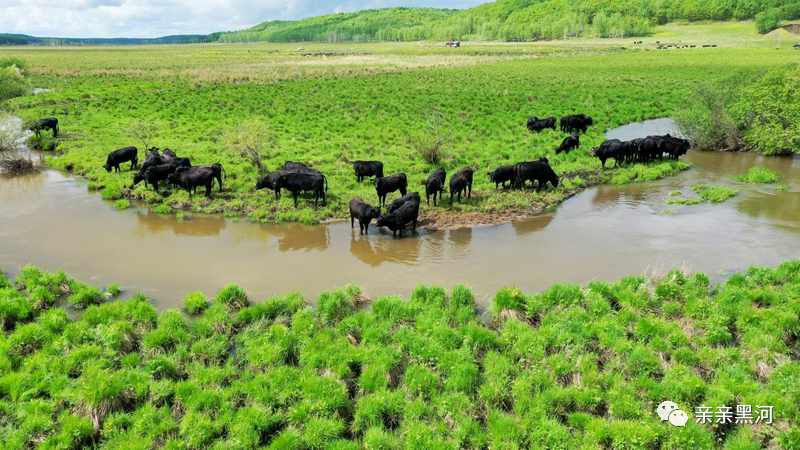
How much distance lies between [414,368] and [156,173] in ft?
48.7

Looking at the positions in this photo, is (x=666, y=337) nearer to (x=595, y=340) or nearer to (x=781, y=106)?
(x=595, y=340)

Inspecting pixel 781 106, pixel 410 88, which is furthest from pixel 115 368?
pixel 410 88

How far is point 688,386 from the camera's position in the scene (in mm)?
7227

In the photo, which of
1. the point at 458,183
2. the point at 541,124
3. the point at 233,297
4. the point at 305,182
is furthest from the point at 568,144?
the point at 233,297

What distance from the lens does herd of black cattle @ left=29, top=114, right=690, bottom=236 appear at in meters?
14.4

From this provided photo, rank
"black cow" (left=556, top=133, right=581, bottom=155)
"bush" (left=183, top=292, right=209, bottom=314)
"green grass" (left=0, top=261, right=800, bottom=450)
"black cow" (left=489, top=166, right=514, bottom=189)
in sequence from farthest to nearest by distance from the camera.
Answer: "black cow" (left=556, top=133, right=581, bottom=155) → "black cow" (left=489, top=166, right=514, bottom=189) → "bush" (left=183, top=292, right=209, bottom=314) → "green grass" (left=0, top=261, right=800, bottom=450)

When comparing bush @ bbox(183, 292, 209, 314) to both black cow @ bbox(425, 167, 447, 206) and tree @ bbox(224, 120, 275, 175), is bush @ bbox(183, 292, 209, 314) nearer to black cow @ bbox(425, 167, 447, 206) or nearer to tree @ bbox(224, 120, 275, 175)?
black cow @ bbox(425, 167, 447, 206)

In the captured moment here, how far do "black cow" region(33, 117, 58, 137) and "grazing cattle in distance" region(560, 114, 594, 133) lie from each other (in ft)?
103

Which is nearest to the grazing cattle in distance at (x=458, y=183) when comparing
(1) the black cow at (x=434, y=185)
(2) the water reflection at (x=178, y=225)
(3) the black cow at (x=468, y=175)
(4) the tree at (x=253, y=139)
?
(3) the black cow at (x=468, y=175)

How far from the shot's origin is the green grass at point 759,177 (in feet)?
61.4

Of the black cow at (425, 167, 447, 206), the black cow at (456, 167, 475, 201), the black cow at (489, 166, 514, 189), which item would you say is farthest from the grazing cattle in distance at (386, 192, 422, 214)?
the black cow at (489, 166, 514, 189)

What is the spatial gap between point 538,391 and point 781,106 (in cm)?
2288

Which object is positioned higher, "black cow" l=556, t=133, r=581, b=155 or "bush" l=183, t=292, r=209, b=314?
"black cow" l=556, t=133, r=581, b=155

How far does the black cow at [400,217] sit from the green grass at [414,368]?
391 centimetres
